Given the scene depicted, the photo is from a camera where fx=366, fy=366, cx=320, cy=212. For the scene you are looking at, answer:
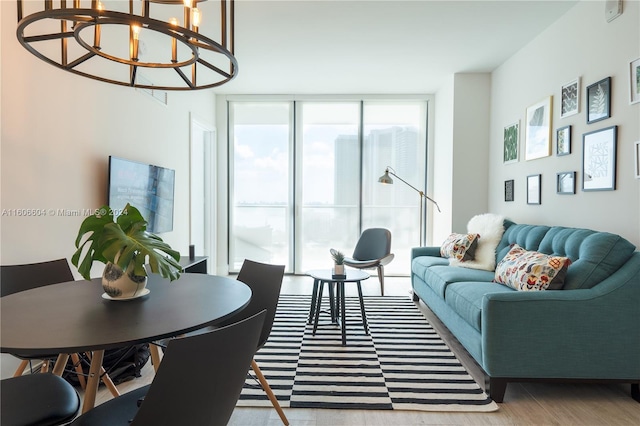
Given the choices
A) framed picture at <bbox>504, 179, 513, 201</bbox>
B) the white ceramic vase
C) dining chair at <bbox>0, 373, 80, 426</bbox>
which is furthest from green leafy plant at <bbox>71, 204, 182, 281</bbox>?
framed picture at <bbox>504, 179, 513, 201</bbox>

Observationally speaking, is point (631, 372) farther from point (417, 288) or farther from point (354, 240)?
point (354, 240)

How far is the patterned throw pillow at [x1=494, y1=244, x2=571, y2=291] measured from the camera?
2.30 meters

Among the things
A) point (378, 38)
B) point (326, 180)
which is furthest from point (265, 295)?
point (326, 180)

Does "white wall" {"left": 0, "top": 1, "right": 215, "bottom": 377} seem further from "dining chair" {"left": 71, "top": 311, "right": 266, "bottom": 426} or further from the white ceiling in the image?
"dining chair" {"left": 71, "top": 311, "right": 266, "bottom": 426}

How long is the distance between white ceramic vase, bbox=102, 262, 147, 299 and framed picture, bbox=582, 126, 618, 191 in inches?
120

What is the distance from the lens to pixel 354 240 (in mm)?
5734

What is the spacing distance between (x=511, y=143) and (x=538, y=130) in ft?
1.83

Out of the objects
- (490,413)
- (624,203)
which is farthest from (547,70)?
(490,413)

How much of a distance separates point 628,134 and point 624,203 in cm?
46

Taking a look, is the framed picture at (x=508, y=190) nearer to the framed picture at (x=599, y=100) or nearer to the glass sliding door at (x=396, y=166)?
the framed picture at (x=599, y=100)

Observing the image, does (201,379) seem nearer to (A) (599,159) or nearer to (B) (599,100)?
(A) (599,159)

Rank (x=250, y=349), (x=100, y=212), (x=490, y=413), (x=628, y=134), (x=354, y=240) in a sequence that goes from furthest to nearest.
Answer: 1. (x=354, y=240)
2. (x=628, y=134)
3. (x=490, y=413)
4. (x=100, y=212)
5. (x=250, y=349)

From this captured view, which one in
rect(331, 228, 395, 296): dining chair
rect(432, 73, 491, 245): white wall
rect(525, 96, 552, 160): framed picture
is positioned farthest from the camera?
rect(331, 228, 395, 296): dining chair

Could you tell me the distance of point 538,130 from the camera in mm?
3521
